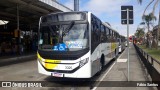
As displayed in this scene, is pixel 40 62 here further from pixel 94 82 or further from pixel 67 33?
pixel 94 82

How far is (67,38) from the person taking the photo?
11031 mm

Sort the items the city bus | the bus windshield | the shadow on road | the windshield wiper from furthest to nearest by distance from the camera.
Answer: the shadow on road, the windshield wiper, the bus windshield, the city bus

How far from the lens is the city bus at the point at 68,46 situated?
1078 cm

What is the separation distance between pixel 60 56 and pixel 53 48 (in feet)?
1.68

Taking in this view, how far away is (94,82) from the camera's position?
12.1m

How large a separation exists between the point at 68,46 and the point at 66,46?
81 mm

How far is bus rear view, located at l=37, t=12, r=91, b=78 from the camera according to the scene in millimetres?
10781

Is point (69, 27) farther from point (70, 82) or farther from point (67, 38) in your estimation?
point (70, 82)

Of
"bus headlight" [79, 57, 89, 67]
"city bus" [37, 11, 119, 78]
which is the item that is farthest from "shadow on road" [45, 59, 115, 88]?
"bus headlight" [79, 57, 89, 67]

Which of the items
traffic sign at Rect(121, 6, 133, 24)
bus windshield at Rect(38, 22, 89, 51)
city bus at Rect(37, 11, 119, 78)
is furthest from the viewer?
traffic sign at Rect(121, 6, 133, 24)

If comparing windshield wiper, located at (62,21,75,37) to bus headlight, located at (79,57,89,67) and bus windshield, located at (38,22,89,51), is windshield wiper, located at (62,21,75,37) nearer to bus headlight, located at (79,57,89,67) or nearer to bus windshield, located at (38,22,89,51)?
bus windshield, located at (38,22,89,51)

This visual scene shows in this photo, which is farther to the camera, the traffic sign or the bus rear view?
the traffic sign

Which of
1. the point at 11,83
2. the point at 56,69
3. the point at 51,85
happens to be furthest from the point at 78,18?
the point at 11,83

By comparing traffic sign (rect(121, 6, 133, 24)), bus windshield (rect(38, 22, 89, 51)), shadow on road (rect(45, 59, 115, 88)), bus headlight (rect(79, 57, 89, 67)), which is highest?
traffic sign (rect(121, 6, 133, 24))
